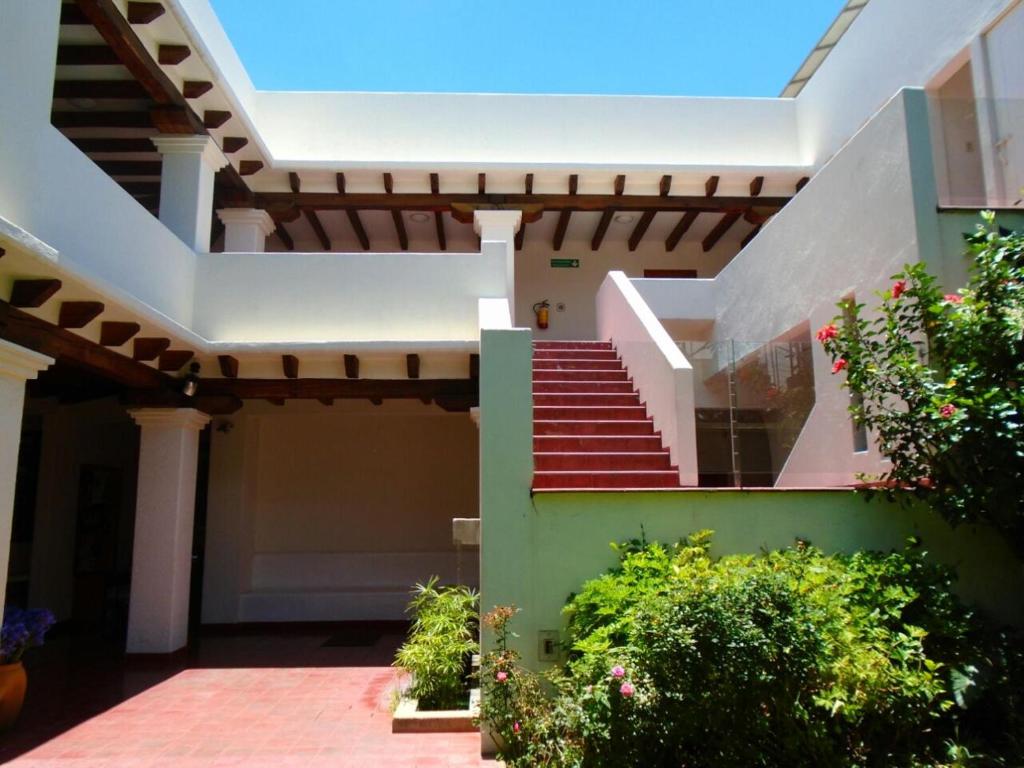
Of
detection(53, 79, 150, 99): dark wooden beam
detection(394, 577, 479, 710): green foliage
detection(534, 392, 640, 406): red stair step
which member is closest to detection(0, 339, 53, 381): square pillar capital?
detection(394, 577, 479, 710): green foliage

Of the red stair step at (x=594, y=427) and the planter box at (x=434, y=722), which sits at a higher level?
the red stair step at (x=594, y=427)

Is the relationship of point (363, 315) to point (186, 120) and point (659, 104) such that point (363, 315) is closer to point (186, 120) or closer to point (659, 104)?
point (186, 120)

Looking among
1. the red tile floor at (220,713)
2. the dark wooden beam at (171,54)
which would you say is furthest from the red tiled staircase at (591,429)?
the dark wooden beam at (171,54)

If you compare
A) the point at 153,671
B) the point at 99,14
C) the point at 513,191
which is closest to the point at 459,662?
the point at 153,671

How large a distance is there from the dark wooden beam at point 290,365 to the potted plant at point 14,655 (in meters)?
3.54

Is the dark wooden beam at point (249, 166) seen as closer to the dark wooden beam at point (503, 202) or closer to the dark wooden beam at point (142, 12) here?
the dark wooden beam at point (503, 202)

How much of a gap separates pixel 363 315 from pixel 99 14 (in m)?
3.87

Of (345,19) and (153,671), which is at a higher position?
(345,19)

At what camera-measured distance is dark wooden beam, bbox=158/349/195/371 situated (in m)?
8.29

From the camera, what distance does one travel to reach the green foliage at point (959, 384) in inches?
194

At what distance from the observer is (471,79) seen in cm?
1281

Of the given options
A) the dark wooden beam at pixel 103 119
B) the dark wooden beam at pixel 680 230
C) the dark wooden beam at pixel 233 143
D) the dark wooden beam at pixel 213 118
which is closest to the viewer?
the dark wooden beam at pixel 103 119

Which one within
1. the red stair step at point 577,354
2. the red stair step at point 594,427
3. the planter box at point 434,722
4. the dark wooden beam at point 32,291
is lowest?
the planter box at point 434,722

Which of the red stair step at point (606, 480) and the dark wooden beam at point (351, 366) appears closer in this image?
the red stair step at point (606, 480)
